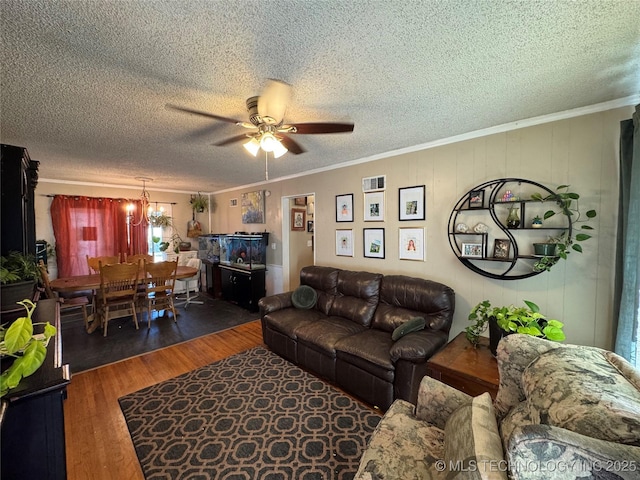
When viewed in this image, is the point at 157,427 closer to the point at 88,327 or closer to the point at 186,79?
the point at 186,79

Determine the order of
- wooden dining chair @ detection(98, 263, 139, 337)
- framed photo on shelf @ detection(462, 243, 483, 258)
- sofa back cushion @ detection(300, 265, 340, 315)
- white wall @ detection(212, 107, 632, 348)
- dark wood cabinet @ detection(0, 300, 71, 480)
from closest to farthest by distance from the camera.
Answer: dark wood cabinet @ detection(0, 300, 71, 480), white wall @ detection(212, 107, 632, 348), framed photo on shelf @ detection(462, 243, 483, 258), sofa back cushion @ detection(300, 265, 340, 315), wooden dining chair @ detection(98, 263, 139, 337)

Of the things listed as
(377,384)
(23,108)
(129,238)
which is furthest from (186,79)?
(129,238)

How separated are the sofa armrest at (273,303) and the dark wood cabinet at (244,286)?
55.9 inches

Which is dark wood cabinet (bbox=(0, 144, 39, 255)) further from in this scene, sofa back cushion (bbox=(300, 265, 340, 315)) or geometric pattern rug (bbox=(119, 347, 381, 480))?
sofa back cushion (bbox=(300, 265, 340, 315))

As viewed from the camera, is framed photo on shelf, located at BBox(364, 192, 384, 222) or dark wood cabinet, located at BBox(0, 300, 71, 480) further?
framed photo on shelf, located at BBox(364, 192, 384, 222)

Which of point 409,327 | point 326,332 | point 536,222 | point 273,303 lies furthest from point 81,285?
point 536,222

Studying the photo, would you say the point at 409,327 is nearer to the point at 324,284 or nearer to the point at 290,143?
the point at 324,284

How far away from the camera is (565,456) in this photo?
69 cm

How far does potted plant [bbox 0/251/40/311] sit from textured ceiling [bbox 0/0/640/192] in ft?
3.76

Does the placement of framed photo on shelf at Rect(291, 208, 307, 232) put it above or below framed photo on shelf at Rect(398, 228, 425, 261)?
above

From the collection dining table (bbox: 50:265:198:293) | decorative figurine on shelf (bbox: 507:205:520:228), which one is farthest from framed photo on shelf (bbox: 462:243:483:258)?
dining table (bbox: 50:265:198:293)

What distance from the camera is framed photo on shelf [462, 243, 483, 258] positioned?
241 cm

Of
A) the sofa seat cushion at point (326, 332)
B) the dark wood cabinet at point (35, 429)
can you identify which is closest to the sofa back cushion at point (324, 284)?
the sofa seat cushion at point (326, 332)

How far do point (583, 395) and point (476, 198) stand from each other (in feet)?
6.35
